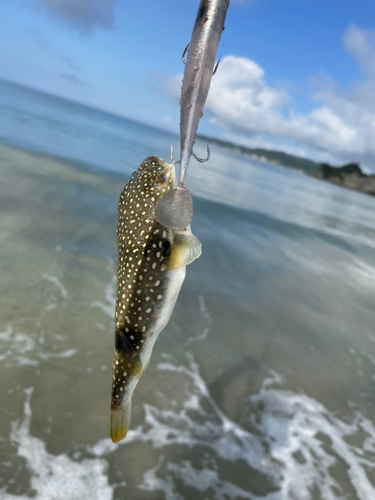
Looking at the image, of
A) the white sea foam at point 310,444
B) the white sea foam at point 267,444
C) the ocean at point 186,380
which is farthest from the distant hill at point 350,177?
the white sea foam at point 267,444

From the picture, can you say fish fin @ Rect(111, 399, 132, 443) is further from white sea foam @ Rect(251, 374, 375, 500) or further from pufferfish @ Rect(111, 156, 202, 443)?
white sea foam @ Rect(251, 374, 375, 500)

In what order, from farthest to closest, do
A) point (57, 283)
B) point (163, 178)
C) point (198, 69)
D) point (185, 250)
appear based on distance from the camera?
point (57, 283) < point (163, 178) < point (185, 250) < point (198, 69)

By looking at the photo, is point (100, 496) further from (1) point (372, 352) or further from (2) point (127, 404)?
(1) point (372, 352)

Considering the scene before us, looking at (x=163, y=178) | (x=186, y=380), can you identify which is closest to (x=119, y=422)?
(x=163, y=178)

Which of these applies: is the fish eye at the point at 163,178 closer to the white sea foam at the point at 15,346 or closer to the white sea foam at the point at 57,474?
the white sea foam at the point at 57,474

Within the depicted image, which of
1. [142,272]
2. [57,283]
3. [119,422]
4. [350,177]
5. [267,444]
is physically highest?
[350,177]

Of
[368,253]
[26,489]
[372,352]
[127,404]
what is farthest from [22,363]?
[368,253]

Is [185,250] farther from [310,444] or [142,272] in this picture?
[310,444]

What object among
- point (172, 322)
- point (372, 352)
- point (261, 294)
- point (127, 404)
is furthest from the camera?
point (261, 294)
